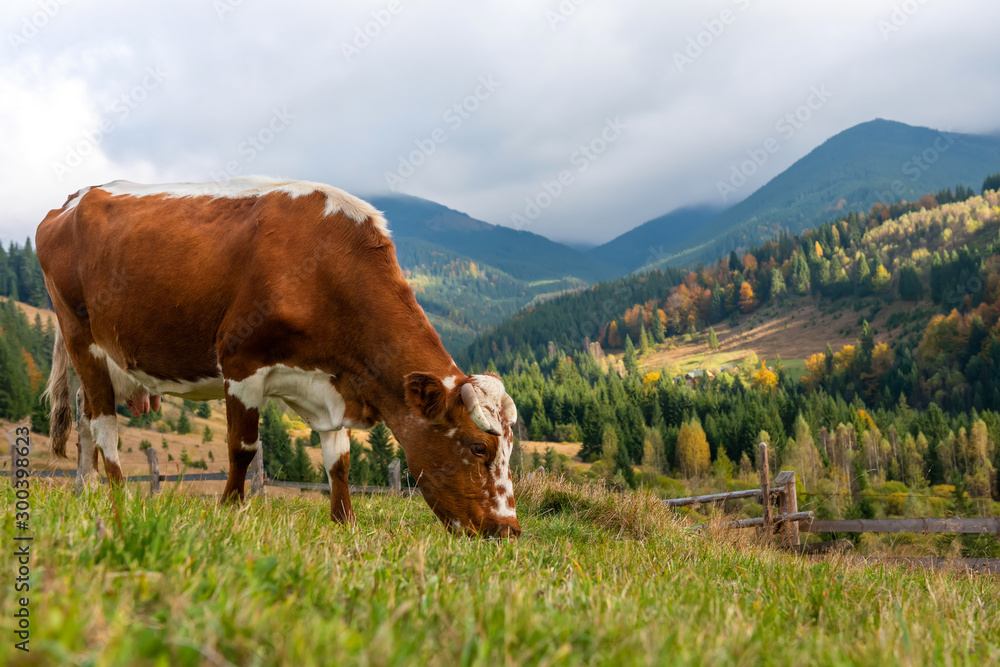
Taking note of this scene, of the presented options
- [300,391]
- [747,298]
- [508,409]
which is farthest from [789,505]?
[747,298]

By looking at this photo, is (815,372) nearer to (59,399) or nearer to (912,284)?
(912,284)

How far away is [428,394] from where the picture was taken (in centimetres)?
473

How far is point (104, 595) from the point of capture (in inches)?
64.8

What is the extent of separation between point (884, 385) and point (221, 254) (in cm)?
13355

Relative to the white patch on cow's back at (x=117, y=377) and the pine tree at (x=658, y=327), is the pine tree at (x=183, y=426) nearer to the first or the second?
the white patch on cow's back at (x=117, y=377)

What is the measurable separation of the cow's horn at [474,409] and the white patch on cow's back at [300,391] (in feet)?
3.61

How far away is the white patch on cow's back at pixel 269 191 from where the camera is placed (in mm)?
5387

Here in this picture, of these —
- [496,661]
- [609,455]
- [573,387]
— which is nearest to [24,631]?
[496,661]

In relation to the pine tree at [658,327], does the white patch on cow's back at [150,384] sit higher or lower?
higher

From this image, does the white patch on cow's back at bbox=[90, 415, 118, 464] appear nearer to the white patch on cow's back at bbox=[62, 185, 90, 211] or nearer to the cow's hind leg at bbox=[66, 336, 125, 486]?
the cow's hind leg at bbox=[66, 336, 125, 486]

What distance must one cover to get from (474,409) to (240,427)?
6.04ft

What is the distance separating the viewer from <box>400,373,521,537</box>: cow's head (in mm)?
4664

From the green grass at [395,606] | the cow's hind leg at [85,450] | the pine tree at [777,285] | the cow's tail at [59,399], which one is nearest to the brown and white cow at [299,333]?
the cow's hind leg at [85,450]

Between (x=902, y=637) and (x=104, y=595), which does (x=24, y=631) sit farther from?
(x=902, y=637)
